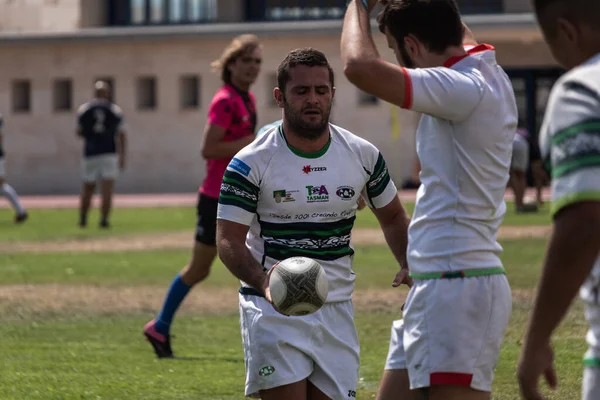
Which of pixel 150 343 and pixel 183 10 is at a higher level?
pixel 150 343

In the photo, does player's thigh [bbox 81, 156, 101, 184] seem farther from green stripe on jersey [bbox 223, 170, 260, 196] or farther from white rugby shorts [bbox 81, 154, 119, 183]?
green stripe on jersey [bbox 223, 170, 260, 196]

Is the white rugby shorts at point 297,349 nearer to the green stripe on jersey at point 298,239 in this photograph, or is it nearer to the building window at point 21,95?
the green stripe on jersey at point 298,239

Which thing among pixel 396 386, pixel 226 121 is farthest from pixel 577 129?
pixel 226 121

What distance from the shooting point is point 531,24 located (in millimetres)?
41562

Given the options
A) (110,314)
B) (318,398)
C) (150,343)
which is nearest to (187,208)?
(110,314)

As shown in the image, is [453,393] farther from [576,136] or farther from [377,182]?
[377,182]

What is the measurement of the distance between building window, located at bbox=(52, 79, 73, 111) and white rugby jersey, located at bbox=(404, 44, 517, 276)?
44.0 m

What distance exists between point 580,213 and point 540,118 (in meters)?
41.7

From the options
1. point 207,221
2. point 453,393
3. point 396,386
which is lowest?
point 207,221

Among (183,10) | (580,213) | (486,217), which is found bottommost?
(183,10)

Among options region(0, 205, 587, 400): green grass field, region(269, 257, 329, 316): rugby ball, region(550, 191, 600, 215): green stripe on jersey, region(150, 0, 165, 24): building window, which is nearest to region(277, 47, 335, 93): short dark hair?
region(269, 257, 329, 316): rugby ball

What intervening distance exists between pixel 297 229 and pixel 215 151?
427 cm

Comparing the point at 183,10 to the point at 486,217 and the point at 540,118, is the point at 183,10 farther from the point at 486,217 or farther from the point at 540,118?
the point at 486,217

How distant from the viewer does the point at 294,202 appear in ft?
19.8
